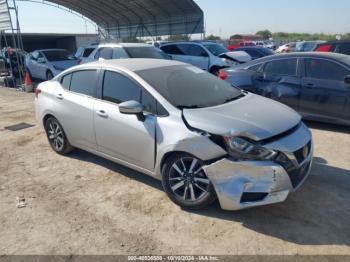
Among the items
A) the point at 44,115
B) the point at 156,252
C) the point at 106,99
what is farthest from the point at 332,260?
the point at 44,115

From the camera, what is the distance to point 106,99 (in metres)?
4.19

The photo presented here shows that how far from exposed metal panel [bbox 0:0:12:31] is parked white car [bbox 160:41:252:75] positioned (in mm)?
6156

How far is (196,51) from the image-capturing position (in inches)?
500

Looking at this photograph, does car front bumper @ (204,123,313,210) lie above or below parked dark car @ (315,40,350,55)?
below

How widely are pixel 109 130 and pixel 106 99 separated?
430 millimetres

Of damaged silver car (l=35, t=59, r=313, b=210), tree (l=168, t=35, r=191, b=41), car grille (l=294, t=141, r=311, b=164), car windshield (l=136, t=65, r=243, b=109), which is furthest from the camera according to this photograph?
tree (l=168, t=35, r=191, b=41)

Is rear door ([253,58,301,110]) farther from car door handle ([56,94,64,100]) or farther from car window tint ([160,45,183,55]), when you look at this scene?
car window tint ([160,45,183,55])

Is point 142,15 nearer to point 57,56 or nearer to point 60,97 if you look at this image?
point 57,56

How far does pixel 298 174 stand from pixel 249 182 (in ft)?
1.92

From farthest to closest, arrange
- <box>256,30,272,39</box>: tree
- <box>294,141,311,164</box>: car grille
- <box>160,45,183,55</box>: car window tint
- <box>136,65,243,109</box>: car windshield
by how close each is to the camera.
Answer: <box>256,30,272,39</box>: tree → <box>160,45,183,55</box>: car window tint → <box>136,65,243,109</box>: car windshield → <box>294,141,311,164</box>: car grille

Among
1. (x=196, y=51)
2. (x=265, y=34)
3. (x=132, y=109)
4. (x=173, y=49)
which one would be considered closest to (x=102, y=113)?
(x=132, y=109)

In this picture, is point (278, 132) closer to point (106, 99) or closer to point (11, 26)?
point (106, 99)

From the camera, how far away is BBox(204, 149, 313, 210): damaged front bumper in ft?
9.92

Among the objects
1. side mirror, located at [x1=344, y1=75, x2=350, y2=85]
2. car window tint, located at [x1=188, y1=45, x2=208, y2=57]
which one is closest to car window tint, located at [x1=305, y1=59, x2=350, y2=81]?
side mirror, located at [x1=344, y1=75, x2=350, y2=85]
